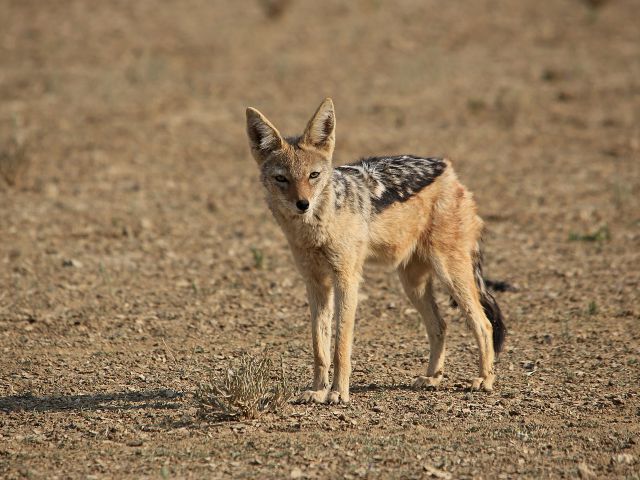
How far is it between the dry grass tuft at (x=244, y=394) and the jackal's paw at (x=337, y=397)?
305mm

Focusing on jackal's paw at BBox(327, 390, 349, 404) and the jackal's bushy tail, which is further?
the jackal's bushy tail

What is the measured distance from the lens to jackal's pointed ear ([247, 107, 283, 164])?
6.42 metres

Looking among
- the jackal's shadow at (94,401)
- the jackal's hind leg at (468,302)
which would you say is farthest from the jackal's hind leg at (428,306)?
Answer: the jackal's shadow at (94,401)

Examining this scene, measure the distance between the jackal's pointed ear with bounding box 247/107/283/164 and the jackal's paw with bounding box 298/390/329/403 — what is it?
1.69m

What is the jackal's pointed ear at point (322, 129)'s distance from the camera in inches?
255

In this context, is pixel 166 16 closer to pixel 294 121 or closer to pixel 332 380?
pixel 294 121

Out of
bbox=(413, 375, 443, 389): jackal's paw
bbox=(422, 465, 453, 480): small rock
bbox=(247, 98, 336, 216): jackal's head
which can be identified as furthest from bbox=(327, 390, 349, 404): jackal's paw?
bbox=(247, 98, 336, 216): jackal's head

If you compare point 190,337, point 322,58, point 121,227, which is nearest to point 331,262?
point 190,337

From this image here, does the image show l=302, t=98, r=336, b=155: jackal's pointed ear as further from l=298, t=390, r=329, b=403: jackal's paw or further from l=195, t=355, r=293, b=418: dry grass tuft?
l=298, t=390, r=329, b=403: jackal's paw

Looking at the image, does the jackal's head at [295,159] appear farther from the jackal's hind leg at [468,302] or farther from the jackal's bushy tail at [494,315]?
the jackal's bushy tail at [494,315]

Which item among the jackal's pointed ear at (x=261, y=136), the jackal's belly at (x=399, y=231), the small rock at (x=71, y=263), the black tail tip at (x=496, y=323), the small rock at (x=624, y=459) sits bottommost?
the small rock at (x=624, y=459)

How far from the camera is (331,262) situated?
6336 millimetres

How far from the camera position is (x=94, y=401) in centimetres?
641

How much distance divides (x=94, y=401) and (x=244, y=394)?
1217 millimetres
